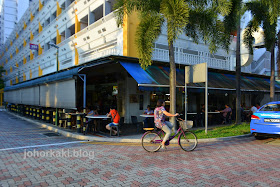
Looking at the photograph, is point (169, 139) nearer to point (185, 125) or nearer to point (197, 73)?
point (185, 125)

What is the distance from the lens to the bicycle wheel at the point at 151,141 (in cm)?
Answer: 707

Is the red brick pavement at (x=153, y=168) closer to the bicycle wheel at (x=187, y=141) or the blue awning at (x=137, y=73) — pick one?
the bicycle wheel at (x=187, y=141)

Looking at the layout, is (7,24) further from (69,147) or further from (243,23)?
(69,147)

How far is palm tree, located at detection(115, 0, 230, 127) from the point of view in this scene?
29.7ft

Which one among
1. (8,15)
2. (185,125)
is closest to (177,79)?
(185,125)

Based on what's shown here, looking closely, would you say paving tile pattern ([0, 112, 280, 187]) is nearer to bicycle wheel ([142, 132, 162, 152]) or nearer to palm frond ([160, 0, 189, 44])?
bicycle wheel ([142, 132, 162, 152])

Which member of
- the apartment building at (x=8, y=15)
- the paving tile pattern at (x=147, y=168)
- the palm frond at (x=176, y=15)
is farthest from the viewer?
the apartment building at (x=8, y=15)

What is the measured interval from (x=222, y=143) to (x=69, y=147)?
19.2 feet

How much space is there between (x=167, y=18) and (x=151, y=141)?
5356 millimetres

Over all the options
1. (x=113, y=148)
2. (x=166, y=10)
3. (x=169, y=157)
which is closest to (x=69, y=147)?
(x=113, y=148)

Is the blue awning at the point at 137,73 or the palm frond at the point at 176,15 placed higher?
the palm frond at the point at 176,15

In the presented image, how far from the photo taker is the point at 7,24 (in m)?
66.9

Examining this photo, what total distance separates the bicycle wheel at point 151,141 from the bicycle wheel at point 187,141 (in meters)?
0.71

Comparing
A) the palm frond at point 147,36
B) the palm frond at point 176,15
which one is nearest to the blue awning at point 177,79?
the palm frond at point 147,36
